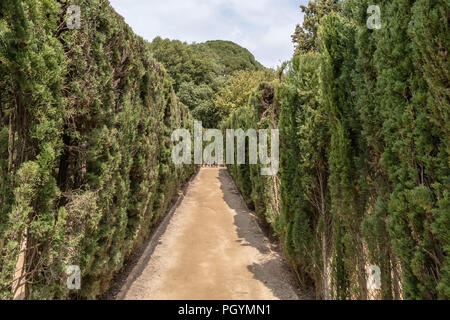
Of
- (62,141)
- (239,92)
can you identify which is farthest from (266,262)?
(239,92)

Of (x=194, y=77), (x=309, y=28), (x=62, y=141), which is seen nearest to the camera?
(x=62, y=141)

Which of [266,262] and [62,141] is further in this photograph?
[266,262]

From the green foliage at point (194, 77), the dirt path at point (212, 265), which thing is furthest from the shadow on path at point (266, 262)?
the green foliage at point (194, 77)

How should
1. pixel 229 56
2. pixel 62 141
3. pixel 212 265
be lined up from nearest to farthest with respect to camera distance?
1. pixel 62 141
2. pixel 212 265
3. pixel 229 56

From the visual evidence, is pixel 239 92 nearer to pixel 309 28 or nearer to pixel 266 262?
pixel 309 28

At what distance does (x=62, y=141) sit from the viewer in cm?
255

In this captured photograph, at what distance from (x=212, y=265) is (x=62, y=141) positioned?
3.99 metres

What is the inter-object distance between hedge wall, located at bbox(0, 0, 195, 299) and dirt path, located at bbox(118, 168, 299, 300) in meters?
0.93

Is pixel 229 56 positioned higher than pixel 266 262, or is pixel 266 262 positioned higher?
pixel 229 56

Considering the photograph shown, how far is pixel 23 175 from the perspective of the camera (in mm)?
1969

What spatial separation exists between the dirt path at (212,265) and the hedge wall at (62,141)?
3.04 feet

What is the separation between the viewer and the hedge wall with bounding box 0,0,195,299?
1939 mm

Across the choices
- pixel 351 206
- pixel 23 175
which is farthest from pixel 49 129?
pixel 351 206

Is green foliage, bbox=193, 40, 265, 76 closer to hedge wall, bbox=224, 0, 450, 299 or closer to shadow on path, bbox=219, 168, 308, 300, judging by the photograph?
shadow on path, bbox=219, 168, 308, 300
